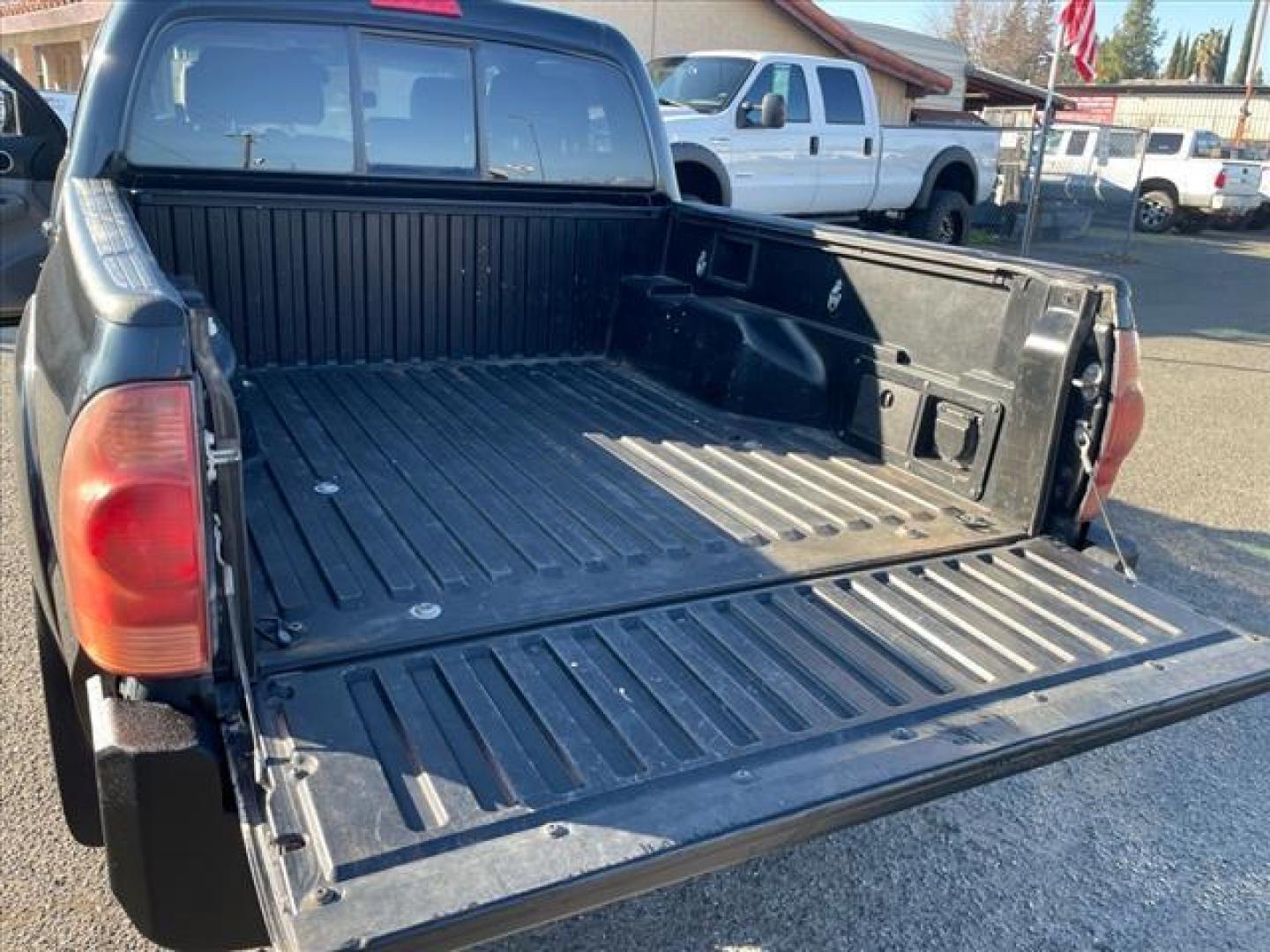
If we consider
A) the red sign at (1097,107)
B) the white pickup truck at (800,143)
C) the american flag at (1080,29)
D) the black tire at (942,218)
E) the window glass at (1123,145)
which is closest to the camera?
the white pickup truck at (800,143)

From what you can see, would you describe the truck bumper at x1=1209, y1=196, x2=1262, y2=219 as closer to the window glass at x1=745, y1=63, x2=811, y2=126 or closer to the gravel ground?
the window glass at x1=745, y1=63, x2=811, y2=126

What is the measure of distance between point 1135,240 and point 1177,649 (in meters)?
20.5

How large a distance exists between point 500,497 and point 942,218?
12.6 metres

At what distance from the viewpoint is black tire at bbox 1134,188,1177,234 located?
74.0ft

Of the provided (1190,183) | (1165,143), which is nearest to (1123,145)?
(1190,183)

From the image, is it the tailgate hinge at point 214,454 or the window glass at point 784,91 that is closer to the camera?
the tailgate hinge at point 214,454

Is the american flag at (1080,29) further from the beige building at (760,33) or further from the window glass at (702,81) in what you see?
the beige building at (760,33)

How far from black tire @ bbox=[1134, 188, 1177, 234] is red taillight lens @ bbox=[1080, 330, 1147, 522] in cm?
2250

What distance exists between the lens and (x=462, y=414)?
3559 millimetres

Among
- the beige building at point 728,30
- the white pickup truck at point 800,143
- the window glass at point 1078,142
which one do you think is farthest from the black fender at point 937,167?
the window glass at point 1078,142

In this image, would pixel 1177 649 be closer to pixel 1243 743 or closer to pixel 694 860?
pixel 694 860

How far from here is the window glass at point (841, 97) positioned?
12195mm

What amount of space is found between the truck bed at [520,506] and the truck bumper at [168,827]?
31 centimetres

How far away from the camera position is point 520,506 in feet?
9.41
